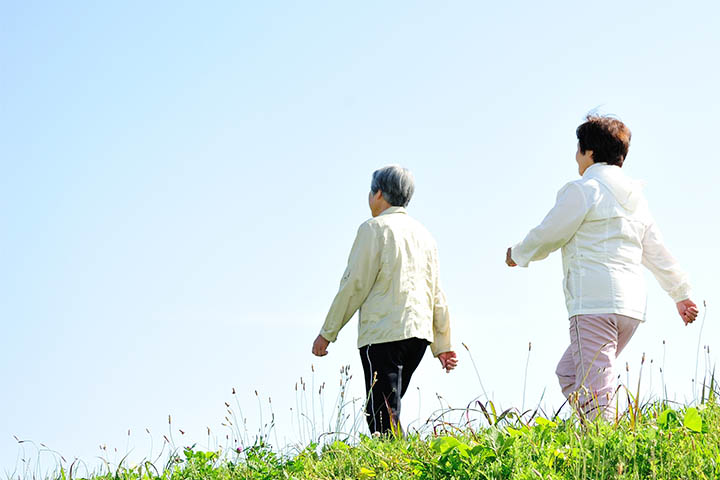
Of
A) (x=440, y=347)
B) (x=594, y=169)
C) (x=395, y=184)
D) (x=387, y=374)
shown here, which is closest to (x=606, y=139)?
(x=594, y=169)

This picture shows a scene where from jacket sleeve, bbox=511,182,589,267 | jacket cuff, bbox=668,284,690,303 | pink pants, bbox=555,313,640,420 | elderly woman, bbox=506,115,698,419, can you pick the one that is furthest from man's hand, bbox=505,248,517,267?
jacket cuff, bbox=668,284,690,303

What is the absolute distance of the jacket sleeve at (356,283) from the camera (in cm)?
662

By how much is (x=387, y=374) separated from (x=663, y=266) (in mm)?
2190

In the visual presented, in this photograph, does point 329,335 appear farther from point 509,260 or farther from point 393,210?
point 509,260

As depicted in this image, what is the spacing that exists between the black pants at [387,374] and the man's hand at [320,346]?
→ 0.97 feet

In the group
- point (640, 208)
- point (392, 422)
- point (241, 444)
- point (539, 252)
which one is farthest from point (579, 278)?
point (241, 444)

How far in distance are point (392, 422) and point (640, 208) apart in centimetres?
237

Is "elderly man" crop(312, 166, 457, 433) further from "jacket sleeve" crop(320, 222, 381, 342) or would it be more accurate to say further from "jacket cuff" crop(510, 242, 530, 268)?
"jacket cuff" crop(510, 242, 530, 268)

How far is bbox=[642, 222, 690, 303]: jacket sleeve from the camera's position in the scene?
20.9ft

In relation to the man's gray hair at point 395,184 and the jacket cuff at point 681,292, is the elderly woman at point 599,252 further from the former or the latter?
the man's gray hair at point 395,184

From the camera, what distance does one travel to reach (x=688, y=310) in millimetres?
6434

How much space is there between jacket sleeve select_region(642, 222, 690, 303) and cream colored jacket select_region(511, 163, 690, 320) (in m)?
0.17

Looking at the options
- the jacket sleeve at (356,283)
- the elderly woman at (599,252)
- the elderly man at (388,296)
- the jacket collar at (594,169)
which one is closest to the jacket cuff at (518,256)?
the elderly woman at (599,252)

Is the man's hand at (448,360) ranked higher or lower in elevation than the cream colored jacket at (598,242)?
lower
